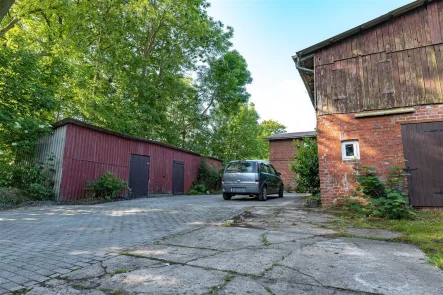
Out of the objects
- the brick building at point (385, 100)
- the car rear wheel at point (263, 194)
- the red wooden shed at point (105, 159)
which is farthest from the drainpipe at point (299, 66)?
the red wooden shed at point (105, 159)

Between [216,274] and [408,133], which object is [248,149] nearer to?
[408,133]

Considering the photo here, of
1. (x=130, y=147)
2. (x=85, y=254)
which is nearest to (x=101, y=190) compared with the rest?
(x=130, y=147)

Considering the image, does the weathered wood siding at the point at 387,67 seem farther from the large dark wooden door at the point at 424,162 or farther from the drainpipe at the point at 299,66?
the large dark wooden door at the point at 424,162

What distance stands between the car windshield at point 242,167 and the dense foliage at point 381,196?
4051 mm

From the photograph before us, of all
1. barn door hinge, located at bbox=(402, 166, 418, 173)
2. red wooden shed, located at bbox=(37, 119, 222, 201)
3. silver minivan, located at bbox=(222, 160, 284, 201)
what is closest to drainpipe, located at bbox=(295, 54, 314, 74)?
silver minivan, located at bbox=(222, 160, 284, 201)

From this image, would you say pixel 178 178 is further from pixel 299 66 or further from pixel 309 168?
pixel 299 66

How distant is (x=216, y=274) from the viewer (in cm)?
250

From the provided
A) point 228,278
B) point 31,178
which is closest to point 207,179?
point 31,178

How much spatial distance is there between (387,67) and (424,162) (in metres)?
2.94

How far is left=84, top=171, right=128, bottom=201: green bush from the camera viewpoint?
10531 mm

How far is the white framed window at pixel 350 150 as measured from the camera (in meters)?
7.61

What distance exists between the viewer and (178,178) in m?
17.3

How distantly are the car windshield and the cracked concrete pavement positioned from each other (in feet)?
20.6

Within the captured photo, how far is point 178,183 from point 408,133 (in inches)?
524
